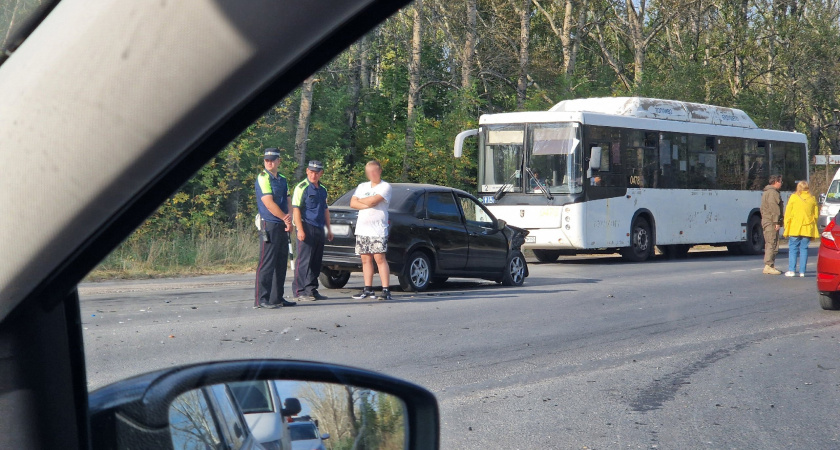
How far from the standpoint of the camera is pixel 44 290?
117 centimetres

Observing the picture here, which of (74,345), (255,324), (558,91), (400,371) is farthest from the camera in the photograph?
(400,371)

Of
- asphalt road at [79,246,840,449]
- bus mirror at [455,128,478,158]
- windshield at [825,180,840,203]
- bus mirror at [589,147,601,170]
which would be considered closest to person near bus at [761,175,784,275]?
bus mirror at [589,147,601,170]

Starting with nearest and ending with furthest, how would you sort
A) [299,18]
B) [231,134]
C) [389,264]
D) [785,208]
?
1. [299,18]
2. [231,134]
3. [389,264]
4. [785,208]

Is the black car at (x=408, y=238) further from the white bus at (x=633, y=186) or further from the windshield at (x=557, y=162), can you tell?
the windshield at (x=557, y=162)

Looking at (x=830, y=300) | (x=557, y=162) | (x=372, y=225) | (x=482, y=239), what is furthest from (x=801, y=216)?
(x=372, y=225)

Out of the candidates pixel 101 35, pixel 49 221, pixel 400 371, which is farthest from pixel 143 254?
pixel 400 371

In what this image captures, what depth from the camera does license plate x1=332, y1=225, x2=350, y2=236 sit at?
58.7 inches

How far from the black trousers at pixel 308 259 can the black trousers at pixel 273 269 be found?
0.03 metres

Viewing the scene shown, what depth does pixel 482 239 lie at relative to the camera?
4.93 m

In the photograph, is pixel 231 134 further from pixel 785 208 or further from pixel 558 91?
pixel 785 208

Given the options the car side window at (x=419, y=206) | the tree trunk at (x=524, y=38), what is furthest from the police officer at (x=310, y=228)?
the car side window at (x=419, y=206)

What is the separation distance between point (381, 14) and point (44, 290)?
56 centimetres

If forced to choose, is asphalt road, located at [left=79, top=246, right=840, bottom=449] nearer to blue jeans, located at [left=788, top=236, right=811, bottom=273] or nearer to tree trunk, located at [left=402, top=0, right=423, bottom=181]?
tree trunk, located at [left=402, top=0, right=423, bottom=181]

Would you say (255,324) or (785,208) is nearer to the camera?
(255,324)
